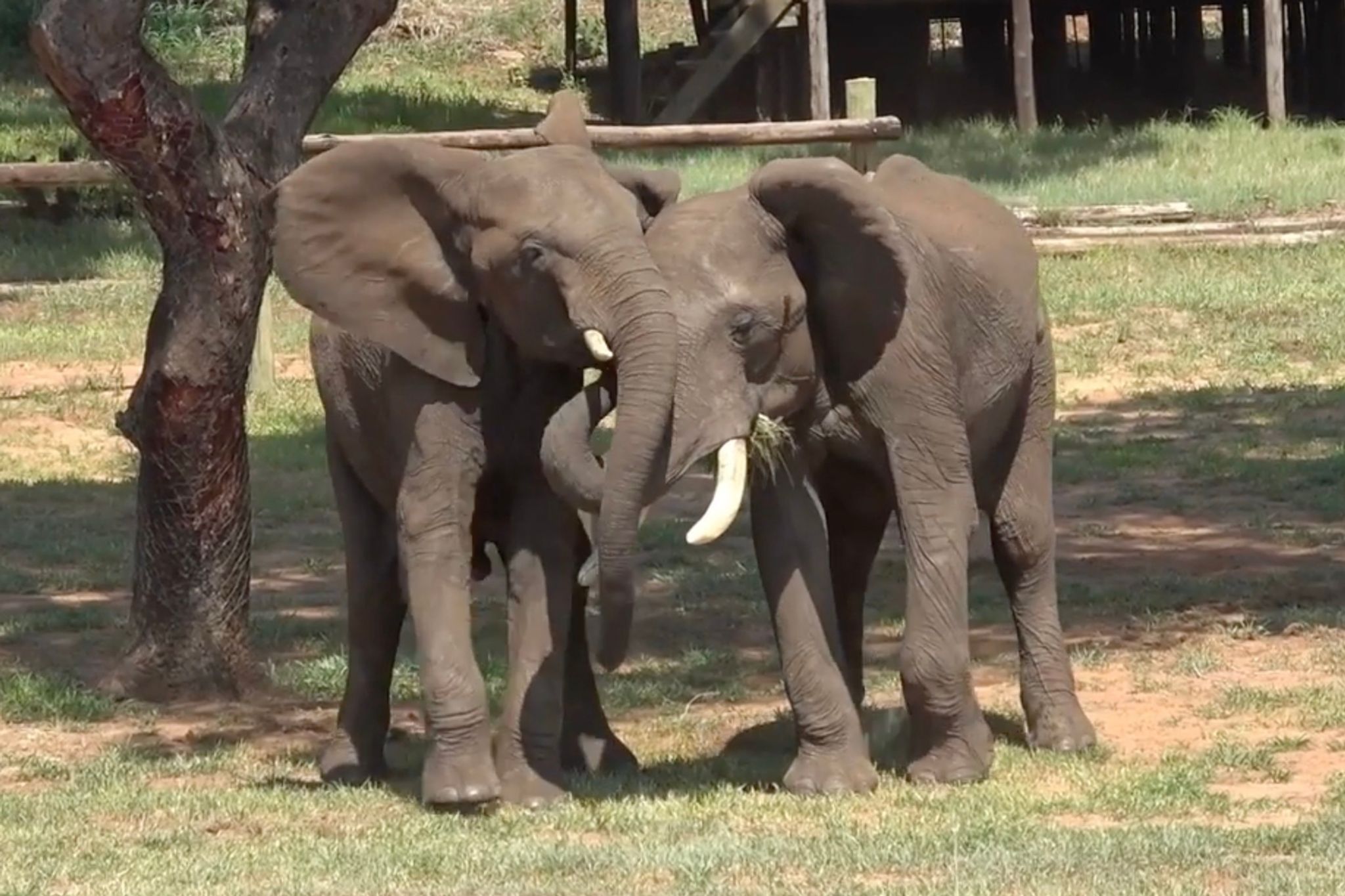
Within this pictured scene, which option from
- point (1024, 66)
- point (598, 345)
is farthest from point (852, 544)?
point (1024, 66)

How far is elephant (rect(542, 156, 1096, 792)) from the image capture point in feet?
24.2

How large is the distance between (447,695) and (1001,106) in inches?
886

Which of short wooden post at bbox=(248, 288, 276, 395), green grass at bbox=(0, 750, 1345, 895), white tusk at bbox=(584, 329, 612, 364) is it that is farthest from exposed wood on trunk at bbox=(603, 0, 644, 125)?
white tusk at bbox=(584, 329, 612, 364)

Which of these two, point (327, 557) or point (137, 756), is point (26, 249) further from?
point (137, 756)

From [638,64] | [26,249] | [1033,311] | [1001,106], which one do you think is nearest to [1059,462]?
[1033,311]

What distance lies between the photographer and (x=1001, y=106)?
96.1 feet

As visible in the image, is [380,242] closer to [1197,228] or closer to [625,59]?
[1197,228]

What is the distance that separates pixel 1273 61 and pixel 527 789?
18675mm

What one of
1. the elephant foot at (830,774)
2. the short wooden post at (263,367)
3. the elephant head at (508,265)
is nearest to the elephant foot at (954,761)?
the elephant foot at (830,774)

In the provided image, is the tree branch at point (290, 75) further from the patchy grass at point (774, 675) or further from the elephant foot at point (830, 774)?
the elephant foot at point (830, 774)

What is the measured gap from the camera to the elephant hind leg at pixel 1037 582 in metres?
8.53

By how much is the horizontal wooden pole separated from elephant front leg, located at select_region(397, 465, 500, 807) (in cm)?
795

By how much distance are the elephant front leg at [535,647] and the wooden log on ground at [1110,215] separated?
13148 mm

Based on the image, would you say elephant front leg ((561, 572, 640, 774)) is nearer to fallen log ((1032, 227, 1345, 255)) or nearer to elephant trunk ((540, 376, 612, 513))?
elephant trunk ((540, 376, 612, 513))
